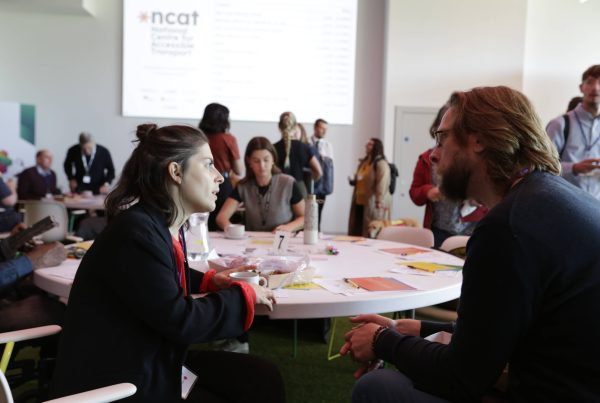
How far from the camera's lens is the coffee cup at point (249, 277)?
145cm

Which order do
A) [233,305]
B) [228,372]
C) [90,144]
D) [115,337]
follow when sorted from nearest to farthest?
[115,337]
[233,305]
[228,372]
[90,144]

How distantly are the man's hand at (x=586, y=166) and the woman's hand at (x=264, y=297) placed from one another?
2305 millimetres

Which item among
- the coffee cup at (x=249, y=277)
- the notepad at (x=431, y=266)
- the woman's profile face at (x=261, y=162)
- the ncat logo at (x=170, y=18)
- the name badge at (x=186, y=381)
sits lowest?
the name badge at (x=186, y=381)

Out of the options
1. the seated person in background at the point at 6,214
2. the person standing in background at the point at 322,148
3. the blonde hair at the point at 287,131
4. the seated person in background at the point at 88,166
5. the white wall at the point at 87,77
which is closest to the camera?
the seated person in background at the point at 6,214

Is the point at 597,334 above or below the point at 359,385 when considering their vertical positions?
above

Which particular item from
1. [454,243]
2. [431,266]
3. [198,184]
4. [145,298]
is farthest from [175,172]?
[454,243]

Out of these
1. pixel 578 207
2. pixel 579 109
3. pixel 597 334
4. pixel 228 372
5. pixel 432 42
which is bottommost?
pixel 228 372

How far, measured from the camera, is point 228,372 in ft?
4.79

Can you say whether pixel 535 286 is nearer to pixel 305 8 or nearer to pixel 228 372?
pixel 228 372

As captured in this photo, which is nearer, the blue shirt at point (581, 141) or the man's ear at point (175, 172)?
the man's ear at point (175, 172)

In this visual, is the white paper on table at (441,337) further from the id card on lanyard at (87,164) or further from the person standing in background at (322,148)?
the id card on lanyard at (87,164)

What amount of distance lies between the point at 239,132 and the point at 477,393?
23.5 feet

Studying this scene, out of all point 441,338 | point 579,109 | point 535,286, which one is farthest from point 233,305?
point 579,109

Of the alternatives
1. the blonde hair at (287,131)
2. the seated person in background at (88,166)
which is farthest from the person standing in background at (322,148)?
the seated person in background at (88,166)
